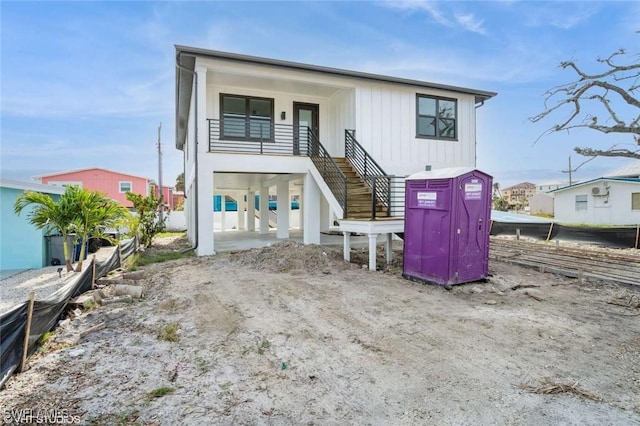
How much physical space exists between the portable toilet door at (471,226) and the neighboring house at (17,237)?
10.1 m

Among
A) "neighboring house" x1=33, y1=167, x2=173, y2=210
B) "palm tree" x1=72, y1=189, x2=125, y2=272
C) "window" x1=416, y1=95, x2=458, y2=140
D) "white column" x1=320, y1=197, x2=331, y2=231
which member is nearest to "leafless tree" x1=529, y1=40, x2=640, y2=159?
"window" x1=416, y1=95, x2=458, y2=140

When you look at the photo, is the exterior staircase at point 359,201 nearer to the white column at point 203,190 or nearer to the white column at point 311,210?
the white column at point 311,210

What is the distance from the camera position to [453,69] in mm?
15352

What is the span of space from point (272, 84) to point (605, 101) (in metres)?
10.3

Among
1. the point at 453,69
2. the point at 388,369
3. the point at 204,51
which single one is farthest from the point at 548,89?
the point at 388,369

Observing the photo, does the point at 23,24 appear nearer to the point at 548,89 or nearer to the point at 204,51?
the point at 204,51

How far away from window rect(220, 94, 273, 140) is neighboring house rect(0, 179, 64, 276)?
5689 millimetres

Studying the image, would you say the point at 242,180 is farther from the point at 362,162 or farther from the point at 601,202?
the point at 601,202

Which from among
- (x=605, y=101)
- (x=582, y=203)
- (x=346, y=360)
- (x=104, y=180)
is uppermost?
(x=605, y=101)

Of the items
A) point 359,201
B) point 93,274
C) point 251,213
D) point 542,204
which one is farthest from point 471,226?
point 542,204

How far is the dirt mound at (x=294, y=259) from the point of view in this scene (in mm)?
8164

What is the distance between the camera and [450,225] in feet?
20.9

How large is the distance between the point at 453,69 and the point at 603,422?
15.6m

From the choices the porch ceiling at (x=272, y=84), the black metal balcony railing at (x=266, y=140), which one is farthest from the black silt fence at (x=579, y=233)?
the porch ceiling at (x=272, y=84)
